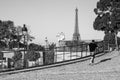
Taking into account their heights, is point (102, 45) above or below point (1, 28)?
below

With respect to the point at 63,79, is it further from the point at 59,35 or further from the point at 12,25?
the point at 12,25

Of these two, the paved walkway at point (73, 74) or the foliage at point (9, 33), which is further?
the foliage at point (9, 33)

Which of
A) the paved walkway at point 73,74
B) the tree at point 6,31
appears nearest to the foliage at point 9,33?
the tree at point 6,31

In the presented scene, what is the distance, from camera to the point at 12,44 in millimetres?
74812

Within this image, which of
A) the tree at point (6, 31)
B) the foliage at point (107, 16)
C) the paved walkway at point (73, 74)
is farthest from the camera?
the tree at point (6, 31)

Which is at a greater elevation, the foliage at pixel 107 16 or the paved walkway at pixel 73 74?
the foliage at pixel 107 16

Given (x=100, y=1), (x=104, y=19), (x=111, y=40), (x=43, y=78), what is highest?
(x=100, y=1)

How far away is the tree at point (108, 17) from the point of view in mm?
29266

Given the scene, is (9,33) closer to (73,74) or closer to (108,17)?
(108,17)

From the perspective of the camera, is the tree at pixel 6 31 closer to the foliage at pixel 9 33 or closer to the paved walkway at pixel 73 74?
the foliage at pixel 9 33

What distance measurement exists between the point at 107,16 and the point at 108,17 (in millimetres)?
225

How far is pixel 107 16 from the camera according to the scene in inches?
1242

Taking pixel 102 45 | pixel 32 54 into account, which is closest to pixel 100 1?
pixel 102 45

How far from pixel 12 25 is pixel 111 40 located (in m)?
51.7
